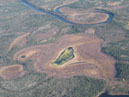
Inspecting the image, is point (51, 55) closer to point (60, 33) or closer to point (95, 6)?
point (60, 33)

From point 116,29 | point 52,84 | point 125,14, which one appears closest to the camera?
point 52,84

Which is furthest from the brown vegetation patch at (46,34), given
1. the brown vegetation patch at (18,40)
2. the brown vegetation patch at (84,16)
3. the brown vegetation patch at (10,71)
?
the brown vegetation patch at (10,71)

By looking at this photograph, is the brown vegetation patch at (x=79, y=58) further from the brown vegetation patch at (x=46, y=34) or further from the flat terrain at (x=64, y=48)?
the brown vegetation patch at (x=46, y=34)

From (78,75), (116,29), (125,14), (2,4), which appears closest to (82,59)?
(78,75)

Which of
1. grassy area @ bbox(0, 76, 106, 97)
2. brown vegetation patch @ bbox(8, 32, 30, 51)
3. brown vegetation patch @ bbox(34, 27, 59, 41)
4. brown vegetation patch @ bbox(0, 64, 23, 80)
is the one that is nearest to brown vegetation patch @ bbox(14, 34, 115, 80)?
grassy area @ bbox(0, 76, 106, 97)

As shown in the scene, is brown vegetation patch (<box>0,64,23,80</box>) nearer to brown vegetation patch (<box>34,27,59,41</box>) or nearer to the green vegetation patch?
the green vegetation patch

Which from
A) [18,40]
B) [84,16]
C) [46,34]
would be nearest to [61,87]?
[46,34]
